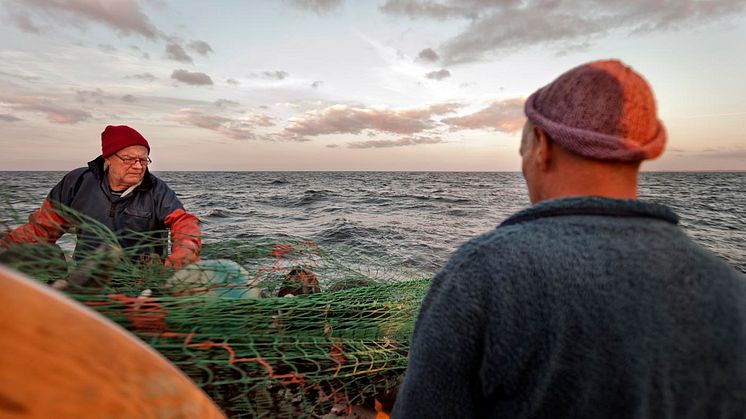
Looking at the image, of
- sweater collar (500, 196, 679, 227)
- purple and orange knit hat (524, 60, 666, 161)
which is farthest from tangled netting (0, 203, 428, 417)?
purple and orange knit hat (524, 60, 666, 161)

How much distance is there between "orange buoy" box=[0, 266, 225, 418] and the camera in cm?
61

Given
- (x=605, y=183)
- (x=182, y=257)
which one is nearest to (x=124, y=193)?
(x=182, y=257)

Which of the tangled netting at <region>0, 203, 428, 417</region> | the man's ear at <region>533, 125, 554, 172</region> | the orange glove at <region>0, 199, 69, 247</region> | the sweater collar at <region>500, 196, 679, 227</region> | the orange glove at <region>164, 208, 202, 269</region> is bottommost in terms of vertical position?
the tangled netting at <region>0, 203, 428, 417</region>

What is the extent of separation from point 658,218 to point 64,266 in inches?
105

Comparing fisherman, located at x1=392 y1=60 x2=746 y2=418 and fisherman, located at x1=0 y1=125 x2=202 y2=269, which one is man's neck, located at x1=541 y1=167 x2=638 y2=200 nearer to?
fisherman, located at x1=392 y1=60 x2=746 y2=418

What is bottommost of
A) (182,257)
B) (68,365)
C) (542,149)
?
(182,257)

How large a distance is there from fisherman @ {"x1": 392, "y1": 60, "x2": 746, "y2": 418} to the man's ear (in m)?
0.02

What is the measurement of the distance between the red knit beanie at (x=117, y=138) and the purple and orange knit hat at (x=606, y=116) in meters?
3.98

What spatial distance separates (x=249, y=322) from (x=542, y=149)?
1.85 meters

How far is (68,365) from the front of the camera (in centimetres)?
68

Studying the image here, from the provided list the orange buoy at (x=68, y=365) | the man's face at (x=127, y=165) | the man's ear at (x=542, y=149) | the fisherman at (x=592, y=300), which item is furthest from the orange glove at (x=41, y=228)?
the man's ear at (x=542, y=149)

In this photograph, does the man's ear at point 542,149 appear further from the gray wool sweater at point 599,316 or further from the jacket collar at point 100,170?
the jacket collar at point 100,170

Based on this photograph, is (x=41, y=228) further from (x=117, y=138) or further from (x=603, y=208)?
(x=603, y=208)

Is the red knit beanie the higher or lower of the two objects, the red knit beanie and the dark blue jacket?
the higher
